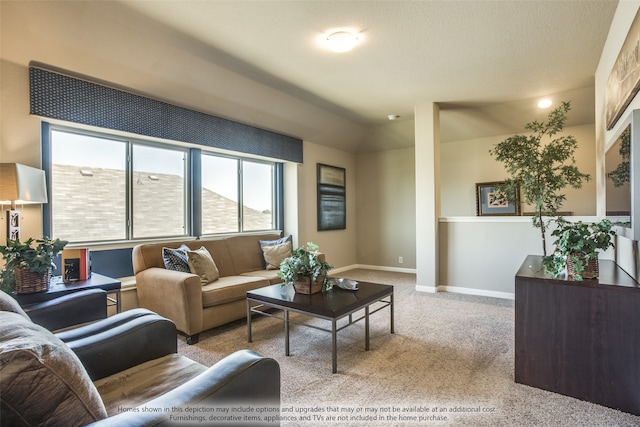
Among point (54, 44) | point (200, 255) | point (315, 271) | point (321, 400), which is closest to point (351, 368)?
point (321, 400)

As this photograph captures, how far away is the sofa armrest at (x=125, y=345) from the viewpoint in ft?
4.56

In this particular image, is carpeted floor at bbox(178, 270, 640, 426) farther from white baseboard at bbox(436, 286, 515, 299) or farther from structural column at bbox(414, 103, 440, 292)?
structural column at bbox(414, 103, 440, 292)

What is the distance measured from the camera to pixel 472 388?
205cm

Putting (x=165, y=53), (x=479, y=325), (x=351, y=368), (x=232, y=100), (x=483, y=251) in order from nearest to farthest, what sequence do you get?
(x=351, y=368)
(x=165, y=53)
(x=479, y=325)
(x=232, y=100)
(x=483, y=251)

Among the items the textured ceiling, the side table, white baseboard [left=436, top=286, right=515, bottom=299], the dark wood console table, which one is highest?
the textured ceiling

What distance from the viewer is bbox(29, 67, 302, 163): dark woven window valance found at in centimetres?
265

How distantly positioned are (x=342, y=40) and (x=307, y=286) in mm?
2111

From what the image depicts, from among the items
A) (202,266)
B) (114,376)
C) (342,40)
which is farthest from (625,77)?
(202,266)

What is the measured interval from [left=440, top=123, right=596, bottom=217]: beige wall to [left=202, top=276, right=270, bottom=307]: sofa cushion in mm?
3997

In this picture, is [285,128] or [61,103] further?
[285,128]

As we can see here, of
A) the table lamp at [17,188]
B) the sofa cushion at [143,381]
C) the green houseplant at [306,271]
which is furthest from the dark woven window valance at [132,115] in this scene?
the sofa cushion at [143,381]

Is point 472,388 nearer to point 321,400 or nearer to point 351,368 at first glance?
point 351,368

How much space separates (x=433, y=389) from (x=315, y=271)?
3.79 feet

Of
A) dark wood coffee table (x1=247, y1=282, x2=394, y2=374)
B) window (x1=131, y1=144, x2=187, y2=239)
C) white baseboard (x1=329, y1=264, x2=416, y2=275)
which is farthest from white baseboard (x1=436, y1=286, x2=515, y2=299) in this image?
window (x1=131, y1=144, x2=187, y2=239)
